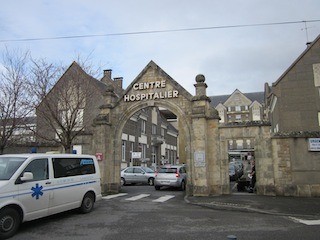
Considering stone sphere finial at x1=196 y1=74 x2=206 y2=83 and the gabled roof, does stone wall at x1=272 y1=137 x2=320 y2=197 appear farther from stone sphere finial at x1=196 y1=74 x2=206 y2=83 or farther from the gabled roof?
the gabled roof

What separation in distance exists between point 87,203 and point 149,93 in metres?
8.23

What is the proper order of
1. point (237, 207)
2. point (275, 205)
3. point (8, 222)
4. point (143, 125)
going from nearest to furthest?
point (8, 222), point (237, 207), point (275, 205), point (143, 125)

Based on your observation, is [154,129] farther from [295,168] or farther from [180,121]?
[295,168]

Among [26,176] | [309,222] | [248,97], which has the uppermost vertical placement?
[248,97]

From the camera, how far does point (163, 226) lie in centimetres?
804

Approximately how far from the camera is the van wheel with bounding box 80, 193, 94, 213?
984 centimetres

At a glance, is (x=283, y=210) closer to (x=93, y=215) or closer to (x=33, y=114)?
(x=93, y=215)

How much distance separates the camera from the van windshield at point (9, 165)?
741 cm

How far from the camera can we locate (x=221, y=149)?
15.4 metres

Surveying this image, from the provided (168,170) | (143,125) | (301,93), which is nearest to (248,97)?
(143,125)

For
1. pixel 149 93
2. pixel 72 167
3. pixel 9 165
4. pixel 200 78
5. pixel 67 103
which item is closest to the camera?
pixel 9 165

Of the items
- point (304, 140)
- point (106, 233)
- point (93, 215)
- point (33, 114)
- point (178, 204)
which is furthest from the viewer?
point (33, 114)

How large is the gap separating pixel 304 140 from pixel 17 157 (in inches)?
492

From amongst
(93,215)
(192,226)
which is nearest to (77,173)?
(93,215)
